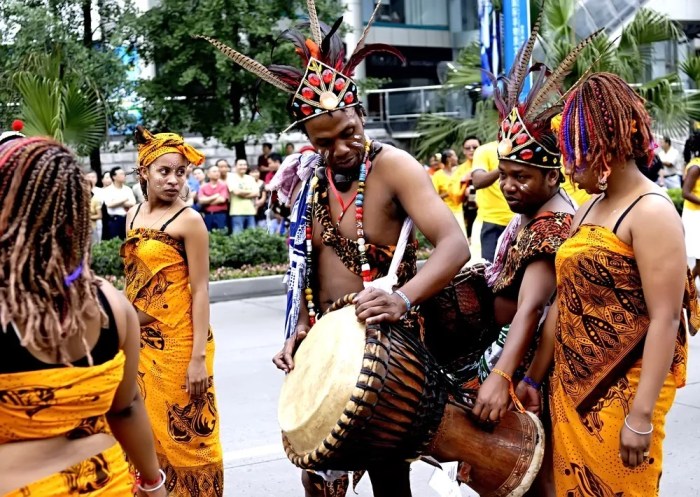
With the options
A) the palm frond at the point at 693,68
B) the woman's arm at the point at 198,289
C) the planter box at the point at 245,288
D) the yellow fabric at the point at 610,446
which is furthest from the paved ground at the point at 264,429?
the palm frond at the point at 693,68

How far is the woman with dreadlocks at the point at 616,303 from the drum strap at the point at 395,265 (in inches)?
24.1

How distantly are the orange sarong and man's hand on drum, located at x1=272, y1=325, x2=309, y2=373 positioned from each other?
107cm

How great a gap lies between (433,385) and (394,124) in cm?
2227

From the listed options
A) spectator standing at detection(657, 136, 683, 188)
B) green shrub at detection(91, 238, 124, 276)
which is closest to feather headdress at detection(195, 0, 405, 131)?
green shrub at detection(91, 238, 124, 276)

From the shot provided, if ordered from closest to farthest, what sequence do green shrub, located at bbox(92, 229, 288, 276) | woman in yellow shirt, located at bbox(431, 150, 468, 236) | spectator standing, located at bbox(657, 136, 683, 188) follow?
1. woman in yellow shirt, located at bbox(431, 150, 468, 236)
2. green shrub, located at bbox(92, 229, 288, 276)
3. spectator standing, located at bbox(657, 136, 683, 188)

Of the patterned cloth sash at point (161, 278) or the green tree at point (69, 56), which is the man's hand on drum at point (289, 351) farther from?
the green tree at point (69, 56)

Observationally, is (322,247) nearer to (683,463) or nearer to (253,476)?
(253,476)

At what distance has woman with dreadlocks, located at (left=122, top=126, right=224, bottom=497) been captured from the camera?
4832 mm

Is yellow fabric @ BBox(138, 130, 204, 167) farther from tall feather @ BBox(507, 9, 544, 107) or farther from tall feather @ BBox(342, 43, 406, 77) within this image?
tall feather @ BBox(507, 9, 544, 107)

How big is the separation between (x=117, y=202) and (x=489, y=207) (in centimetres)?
855

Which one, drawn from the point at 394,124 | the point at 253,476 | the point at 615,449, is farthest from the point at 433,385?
the point at 394,124

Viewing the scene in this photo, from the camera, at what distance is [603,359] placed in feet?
11.1

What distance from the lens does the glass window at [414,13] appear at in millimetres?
35969

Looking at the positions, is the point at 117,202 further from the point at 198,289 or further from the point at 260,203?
the point at 198,289
